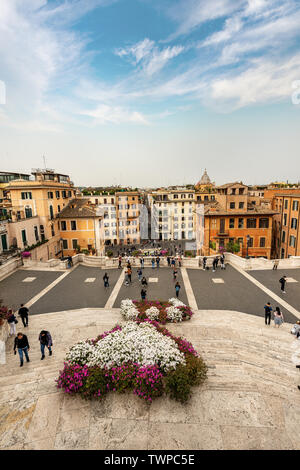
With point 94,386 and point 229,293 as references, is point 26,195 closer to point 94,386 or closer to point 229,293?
point 229,293

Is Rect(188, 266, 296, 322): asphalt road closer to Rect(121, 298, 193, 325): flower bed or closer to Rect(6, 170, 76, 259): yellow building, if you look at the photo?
Rect(121, 298, 193, 325): flower bed

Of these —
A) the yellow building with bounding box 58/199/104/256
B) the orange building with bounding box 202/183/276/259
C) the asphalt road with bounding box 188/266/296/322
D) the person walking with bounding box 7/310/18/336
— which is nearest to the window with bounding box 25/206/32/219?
the yellow building with bounding box 58/199/104/256

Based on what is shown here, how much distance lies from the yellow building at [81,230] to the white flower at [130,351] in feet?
98.2

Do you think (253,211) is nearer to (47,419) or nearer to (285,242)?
(285,242)

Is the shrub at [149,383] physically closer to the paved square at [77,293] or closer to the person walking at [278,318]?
the person walking at [278,318]

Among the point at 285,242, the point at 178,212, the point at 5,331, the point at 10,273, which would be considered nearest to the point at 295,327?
the point at 5,331

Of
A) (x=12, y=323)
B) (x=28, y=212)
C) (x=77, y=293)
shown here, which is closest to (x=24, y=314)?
(x=12, y=323)

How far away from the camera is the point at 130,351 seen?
9.37 metres

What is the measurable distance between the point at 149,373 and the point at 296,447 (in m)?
4.86

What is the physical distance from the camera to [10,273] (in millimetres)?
23109

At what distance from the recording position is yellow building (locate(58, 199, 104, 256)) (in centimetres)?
3903

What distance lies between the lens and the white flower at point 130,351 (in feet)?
29.4

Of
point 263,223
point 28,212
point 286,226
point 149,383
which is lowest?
point 149,383

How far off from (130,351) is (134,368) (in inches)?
28.9
